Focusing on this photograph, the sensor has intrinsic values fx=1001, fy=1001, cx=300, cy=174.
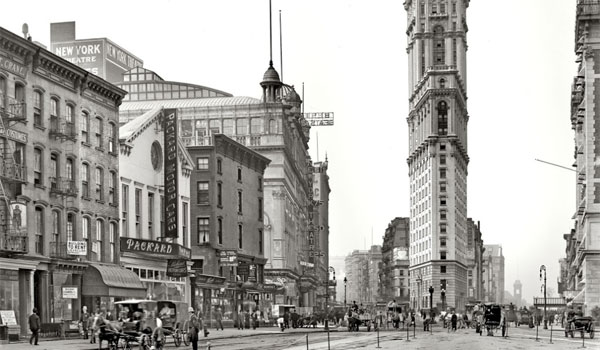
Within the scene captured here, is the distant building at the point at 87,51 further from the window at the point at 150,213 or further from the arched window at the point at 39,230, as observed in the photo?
the arched window at the point at 39,230

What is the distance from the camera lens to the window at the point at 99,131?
5828 centimetres

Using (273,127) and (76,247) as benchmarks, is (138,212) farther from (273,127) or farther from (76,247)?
(273,127)

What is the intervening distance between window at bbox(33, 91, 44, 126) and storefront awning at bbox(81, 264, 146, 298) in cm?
904

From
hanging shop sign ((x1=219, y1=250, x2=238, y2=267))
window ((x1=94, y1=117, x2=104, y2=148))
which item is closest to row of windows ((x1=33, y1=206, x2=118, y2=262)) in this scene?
window ((x1=94, y1=117, x2=104, y2=148))

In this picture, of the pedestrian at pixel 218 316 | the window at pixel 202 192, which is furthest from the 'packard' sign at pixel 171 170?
the window at pixel 202 192

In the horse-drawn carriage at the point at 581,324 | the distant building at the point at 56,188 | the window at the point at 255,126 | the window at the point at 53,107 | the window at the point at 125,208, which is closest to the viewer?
the distant building at the point at 56,188

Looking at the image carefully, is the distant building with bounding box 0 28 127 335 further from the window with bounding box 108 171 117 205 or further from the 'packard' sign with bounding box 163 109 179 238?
the 'packard' sign with bounding box 163 109 179 238

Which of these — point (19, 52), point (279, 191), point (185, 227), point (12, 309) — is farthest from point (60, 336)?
point (279, 191)

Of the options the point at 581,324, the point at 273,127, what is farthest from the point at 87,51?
the point at 581,324

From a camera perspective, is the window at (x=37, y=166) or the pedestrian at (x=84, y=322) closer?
the window at (x=37, y=166)

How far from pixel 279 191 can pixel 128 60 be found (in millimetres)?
41908

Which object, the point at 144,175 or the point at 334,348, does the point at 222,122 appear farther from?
the point at 334,348

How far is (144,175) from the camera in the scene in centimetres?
6706

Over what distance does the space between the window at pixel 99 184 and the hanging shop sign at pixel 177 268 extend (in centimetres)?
993
